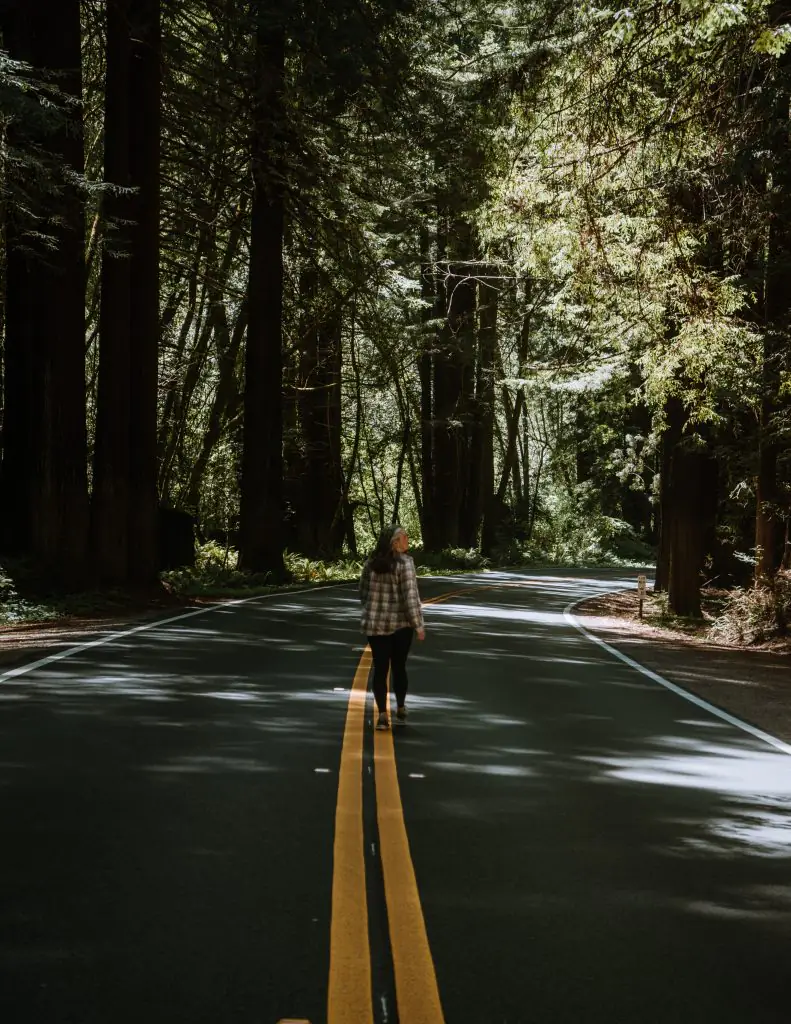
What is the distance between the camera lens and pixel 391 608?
9.64 metres

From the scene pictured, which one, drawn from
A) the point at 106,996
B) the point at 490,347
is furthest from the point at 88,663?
the point at 490,347

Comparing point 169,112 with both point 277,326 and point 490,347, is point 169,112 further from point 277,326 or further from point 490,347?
point 490,347

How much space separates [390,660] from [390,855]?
3992 millimetres

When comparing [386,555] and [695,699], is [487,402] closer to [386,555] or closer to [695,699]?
[695,699]

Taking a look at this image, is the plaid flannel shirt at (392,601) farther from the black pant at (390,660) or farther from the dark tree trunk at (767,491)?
the dark tree trunk at (767,491)

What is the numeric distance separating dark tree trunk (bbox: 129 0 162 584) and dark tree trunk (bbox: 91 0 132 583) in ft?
1.48

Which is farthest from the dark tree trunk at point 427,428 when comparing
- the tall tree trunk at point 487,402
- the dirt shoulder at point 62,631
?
the dirt shoulder at point 62,631

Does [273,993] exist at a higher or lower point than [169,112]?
lower

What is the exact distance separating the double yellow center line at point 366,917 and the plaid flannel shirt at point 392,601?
1890 millimetres

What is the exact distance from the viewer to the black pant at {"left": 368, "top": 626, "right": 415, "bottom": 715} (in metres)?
9.54

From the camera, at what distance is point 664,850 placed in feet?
20.0

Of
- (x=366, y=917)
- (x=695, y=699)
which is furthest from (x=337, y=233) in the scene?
(x=366, y=917)

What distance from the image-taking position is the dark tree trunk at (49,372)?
66.6 ft

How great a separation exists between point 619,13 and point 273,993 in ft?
33.9
